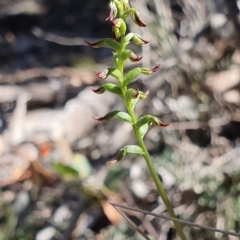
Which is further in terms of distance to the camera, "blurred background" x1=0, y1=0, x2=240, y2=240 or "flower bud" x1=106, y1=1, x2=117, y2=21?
"blurred background" x1=0, y1=0, x2=240, y2=240

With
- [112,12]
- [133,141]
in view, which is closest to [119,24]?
[112,12]

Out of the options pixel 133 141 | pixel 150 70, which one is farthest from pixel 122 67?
pixel 133 141

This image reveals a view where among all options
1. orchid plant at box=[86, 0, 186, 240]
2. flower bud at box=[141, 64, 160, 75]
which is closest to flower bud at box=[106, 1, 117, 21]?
orchid plant at box=[86, 0, 186, 240]

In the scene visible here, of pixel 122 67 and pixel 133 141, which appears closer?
pixel 122 67

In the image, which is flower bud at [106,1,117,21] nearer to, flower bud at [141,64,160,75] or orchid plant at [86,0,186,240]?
orchid plant at [86,0,186,240]

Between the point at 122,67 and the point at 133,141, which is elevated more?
the point at 122,67

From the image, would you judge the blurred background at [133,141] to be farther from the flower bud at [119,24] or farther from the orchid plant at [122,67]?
the flower bud at [119,24]

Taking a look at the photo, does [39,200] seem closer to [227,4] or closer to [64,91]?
[64,91]

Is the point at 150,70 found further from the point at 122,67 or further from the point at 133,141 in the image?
the point at 133,141

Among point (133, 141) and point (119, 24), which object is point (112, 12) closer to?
point (119, 24)
